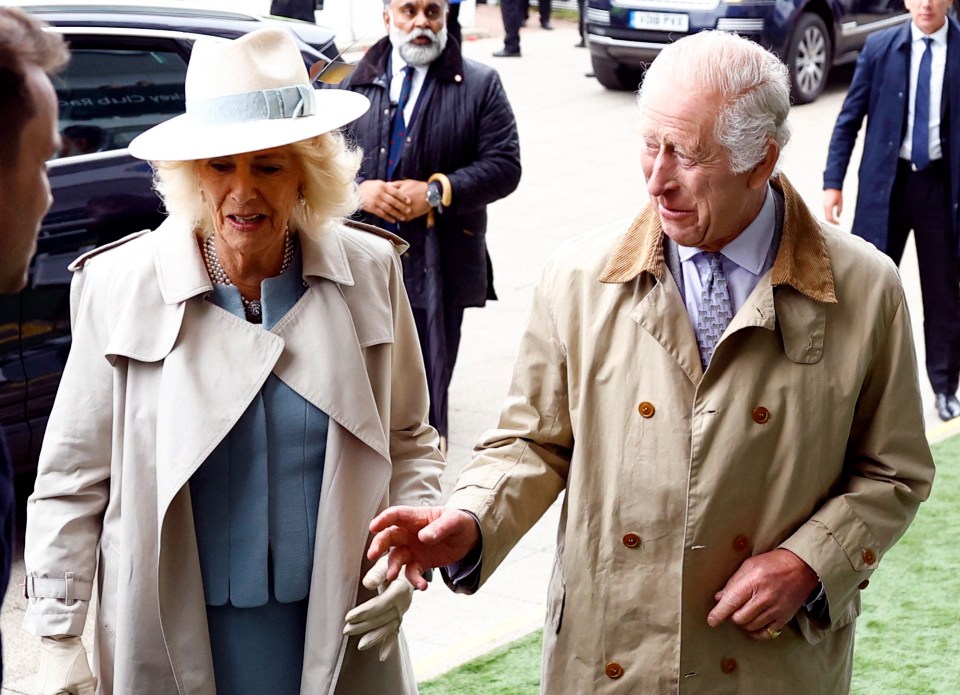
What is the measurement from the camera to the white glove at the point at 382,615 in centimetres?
314

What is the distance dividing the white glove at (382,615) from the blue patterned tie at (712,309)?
780 mm

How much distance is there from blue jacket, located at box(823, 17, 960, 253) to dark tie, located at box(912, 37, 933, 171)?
61 millimetres

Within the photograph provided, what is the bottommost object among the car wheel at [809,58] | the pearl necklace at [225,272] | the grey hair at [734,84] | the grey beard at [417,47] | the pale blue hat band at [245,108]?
the car wheel at [809,58]

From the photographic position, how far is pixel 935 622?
18.0 ft

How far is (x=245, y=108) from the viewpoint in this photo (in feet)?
10.9

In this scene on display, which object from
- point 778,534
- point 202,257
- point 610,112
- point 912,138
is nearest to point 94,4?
point 202,257

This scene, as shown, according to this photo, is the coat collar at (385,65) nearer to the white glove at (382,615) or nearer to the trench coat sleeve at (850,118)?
the trench coat sleeve at (850,118)

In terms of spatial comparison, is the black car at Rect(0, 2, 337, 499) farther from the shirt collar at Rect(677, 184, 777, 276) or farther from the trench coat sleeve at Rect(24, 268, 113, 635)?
the shirt collar at Rect(677, 184, 777, 276)

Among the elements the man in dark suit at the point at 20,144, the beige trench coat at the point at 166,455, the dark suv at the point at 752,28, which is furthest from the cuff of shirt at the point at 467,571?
the dark suv at the point at 752,28

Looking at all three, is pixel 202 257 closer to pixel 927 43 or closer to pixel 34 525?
pixel 34 525

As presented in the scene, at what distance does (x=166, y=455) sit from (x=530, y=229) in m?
8.68

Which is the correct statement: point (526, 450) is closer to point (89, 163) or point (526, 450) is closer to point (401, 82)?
point (89, 163)

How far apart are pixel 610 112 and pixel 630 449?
45.1ft

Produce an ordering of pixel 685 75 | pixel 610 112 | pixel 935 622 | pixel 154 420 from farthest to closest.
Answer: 1. pixel 610 112
2. pixel 935 622
3. pixel 154 420
4. pixel 685 75
